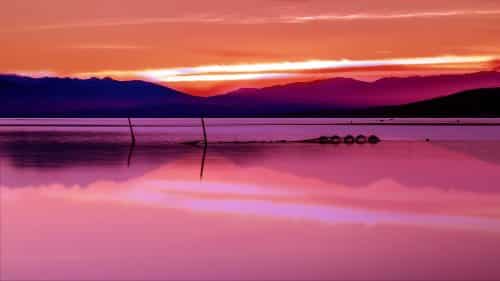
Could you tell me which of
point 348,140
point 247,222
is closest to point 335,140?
point 348,140

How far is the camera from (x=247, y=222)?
14.1m

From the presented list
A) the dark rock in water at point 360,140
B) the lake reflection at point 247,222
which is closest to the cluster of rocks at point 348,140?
the dark rock in water at point 360,140

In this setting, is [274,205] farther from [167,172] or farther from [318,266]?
[167,172]

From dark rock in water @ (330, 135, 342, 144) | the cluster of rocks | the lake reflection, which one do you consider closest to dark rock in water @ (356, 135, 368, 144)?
the cluster of rocks

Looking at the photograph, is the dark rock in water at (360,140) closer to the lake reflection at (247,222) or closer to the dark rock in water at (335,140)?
the dark rock in water at (335,140)

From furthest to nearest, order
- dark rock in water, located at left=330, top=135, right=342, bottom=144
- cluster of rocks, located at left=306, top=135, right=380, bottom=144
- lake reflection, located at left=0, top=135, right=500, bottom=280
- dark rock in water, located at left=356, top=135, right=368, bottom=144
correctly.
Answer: dark rock in water, located at left=356, top=135, right=368, bottom=144
cluster of rocks, located at left=306, top=135, right=380, bottom=144
dark rock in water, located at left=330, top=135, right=342, bottom=144
lake reflection, located at left=0, top=135, right=500, bottom=280

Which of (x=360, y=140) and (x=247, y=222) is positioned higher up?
(x=360, y=140)

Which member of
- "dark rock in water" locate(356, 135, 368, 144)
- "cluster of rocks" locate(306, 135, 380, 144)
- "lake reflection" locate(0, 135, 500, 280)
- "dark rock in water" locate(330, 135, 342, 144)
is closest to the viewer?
"lake reflection" locate(0, 135, 500, 280)

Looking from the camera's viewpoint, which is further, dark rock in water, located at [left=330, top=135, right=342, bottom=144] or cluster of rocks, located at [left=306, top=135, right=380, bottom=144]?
cluster of rocks, located at [left=306, top=135, right=380, bottom=144]

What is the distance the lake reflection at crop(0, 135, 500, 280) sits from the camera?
10234 millimetres

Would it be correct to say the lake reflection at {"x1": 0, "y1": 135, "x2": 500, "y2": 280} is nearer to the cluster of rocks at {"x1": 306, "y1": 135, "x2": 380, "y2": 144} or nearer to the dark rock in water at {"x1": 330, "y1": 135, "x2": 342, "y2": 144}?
the dark rock in water at {"x1": 330, "y1": 135, "x2": 342, "y2": 144}

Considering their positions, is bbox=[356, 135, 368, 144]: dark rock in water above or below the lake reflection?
above

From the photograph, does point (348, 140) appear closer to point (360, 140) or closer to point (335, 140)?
point (335, 140)

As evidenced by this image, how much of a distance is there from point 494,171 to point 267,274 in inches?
659
